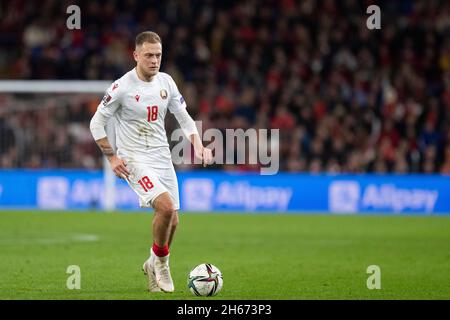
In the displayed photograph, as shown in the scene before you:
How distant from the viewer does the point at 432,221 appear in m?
21.2

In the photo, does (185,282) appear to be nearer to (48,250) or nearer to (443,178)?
(48,250)

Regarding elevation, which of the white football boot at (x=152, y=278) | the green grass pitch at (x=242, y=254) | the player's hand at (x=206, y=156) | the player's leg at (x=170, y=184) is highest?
the player's hand at (x=206, y=156)

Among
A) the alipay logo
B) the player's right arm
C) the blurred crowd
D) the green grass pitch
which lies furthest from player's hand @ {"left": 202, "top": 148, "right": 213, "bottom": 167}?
the blurred crowd

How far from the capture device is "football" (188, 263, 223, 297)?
9828mm

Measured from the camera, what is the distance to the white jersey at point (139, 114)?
403 inches

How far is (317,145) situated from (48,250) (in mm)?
10561

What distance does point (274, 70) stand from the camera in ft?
87.2

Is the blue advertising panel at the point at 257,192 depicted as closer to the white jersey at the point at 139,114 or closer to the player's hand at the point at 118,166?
the white jersey at the point at 139,114

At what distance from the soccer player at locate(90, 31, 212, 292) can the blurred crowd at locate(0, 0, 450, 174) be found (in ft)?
44.4

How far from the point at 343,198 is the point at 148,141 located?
45.6ft

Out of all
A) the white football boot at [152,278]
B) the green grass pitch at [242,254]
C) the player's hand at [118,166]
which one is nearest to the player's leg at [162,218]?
the white football boot at [152,278]

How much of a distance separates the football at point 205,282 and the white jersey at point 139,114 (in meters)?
1.16

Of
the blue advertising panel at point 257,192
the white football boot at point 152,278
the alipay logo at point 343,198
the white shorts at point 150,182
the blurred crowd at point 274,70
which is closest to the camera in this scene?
the white shorts at point 150,182
